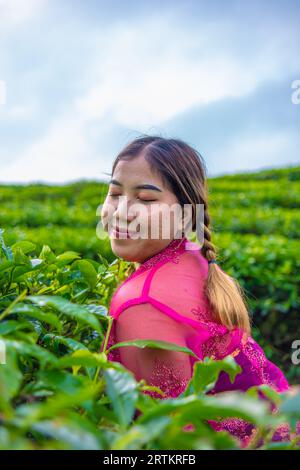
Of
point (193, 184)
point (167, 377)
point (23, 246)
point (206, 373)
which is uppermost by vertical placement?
point (193, 184)

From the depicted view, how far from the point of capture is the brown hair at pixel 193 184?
5.36 feet

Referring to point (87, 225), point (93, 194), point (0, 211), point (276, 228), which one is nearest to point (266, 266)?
point (276, 228)

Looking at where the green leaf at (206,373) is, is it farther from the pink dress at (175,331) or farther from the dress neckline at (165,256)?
the dress neckline at (165,256)

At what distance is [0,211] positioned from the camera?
27.6 feet

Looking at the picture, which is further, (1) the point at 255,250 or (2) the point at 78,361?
(1) the point at 255,250

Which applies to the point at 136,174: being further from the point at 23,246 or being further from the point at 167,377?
the point at 167,377

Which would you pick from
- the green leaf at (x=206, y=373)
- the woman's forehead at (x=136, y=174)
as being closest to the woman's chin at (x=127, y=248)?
the woman's forehead at (x=136, y=174)

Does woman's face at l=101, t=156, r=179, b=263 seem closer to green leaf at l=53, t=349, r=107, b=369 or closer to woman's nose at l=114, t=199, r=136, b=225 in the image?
woman's nose at l=114, t=199, r=136, b=225

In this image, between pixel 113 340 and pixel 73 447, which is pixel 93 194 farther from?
pixel 73 447

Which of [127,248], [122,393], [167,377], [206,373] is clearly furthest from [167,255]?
[122,393]

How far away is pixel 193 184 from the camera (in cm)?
→ 182

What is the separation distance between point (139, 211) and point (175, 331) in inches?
14.0

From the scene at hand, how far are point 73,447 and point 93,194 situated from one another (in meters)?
11.4

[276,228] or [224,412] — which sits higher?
[224,412]
